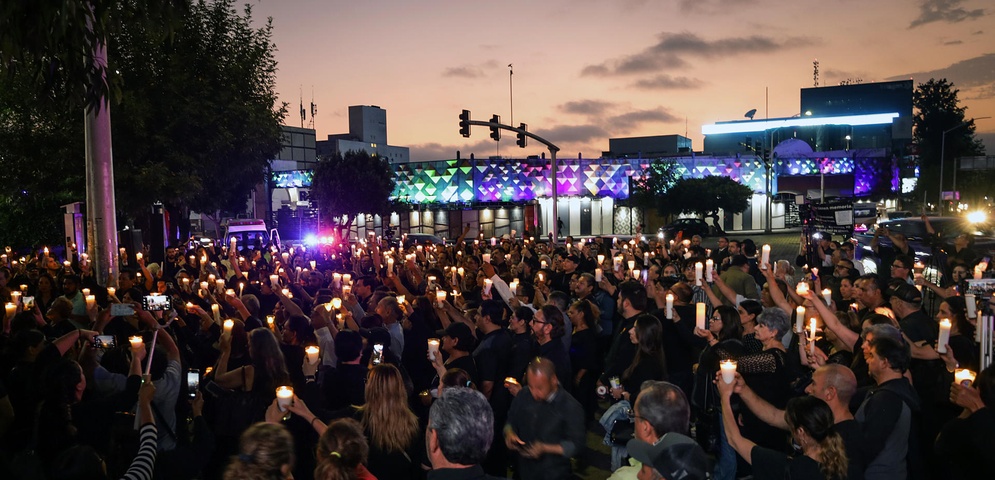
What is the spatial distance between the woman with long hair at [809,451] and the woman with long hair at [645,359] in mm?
1766

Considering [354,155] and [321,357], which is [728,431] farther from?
[354,155]

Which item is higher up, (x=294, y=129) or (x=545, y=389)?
(x=294, y=129)

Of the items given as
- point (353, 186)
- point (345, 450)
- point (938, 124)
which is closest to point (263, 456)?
Result: point (345, 450)

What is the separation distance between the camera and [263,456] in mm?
3549

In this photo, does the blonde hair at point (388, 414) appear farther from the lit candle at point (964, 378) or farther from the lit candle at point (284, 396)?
the lit candle at point (964, 378)

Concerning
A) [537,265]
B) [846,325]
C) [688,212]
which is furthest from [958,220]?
[688,212]

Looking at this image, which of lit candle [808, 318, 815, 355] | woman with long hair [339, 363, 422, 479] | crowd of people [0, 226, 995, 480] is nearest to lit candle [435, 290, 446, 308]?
crowd of people [0, 226, 995, 480]

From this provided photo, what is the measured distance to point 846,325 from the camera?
7.07 metres

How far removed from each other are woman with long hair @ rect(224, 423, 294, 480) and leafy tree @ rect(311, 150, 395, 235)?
45.3 m

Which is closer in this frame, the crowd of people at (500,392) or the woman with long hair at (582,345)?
the crowd of people at (500,392)

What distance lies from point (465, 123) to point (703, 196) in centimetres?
3242


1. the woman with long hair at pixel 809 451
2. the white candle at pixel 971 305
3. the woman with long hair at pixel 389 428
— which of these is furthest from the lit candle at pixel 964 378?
the woman with long hair at pixel 389 428

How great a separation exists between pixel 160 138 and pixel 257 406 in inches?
697

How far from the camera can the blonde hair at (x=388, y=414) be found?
176 inches
